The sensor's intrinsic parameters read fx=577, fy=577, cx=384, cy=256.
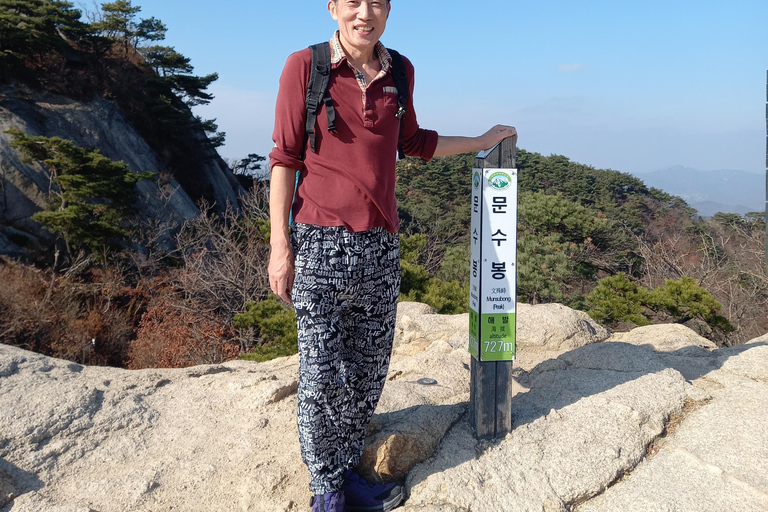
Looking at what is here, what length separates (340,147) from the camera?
6.42 ft

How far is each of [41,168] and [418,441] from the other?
1606 cm

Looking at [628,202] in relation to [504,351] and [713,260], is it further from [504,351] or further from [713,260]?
[504,351]

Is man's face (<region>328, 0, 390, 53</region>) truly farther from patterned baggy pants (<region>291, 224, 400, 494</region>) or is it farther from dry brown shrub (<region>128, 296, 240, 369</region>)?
dry brown shrub (<region>128, 296, 240, 369</region>)

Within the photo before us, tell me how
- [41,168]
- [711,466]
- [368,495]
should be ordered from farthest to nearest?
[41,168] < [711,466] < [368,495]

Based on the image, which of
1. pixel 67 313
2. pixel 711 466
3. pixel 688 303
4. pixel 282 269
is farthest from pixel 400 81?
pixel 67 313

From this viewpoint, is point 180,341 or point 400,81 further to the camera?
point 180,341

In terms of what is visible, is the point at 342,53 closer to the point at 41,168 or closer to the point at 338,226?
A: the point at 338,226

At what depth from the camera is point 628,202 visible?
1062 inches

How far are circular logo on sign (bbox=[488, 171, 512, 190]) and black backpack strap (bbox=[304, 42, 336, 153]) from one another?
0.79 m

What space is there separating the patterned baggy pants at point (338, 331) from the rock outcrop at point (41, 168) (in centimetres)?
1437

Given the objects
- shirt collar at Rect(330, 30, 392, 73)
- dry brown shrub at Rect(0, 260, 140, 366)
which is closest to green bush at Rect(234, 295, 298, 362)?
dry brown shrub at Rect(0, 260, 140, 366)

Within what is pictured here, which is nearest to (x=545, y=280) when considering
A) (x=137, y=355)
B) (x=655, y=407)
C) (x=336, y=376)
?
(x=137, y=355)

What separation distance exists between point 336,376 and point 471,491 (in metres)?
0.71

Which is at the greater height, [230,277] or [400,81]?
[400,81]
